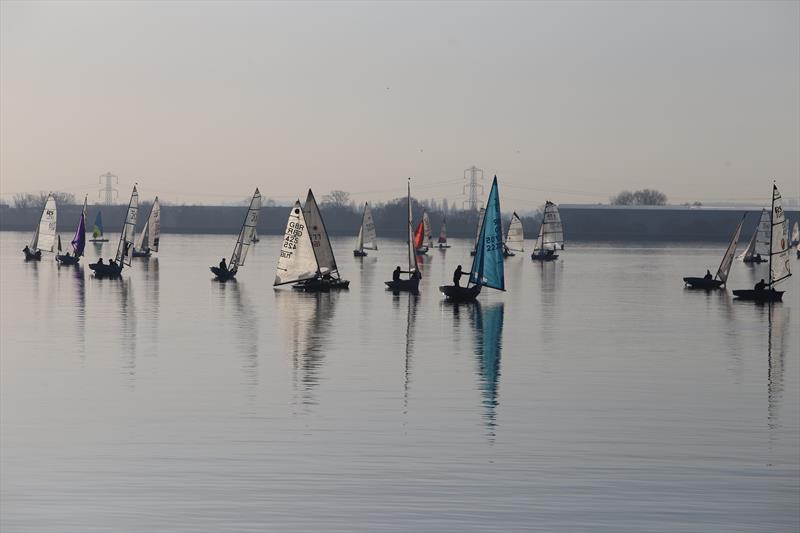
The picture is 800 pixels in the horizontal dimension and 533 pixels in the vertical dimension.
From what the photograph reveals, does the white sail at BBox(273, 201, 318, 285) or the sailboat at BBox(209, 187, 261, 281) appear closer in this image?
the white sail at BBox(273, 201, 318, 285)

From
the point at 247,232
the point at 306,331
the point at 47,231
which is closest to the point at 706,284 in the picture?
the point at 247,232

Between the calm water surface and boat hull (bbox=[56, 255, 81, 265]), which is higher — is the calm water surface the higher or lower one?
the lower one

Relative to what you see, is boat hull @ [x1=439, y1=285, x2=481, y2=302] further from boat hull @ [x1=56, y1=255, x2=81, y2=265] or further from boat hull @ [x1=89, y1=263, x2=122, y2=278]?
boat hull @ [x1=56, y1=255, x2=81, y2=265]

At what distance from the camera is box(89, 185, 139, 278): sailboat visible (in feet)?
330

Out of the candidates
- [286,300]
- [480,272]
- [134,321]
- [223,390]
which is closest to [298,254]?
[286,300]

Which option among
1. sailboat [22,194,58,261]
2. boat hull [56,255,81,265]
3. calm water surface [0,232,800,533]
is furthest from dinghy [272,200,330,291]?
sailboat [22,194,58,261]

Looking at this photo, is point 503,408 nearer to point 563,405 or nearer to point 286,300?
point 563,405

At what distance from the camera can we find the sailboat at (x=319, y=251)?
8362 centimetres

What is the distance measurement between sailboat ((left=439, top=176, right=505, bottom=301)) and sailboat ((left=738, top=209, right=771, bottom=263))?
5545 cm

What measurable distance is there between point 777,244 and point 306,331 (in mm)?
34092

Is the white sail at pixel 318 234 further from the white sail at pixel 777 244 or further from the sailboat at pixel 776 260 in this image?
the white sail at pixel 777 244

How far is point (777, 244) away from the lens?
260 feet

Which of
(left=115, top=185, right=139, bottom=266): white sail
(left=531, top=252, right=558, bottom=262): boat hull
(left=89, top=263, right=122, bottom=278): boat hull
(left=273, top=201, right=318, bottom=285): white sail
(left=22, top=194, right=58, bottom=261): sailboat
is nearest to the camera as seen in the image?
(left=273, top=201, right=318, bottom=285): white sail

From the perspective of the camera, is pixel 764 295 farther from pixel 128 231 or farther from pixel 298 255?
pixel 128 231
